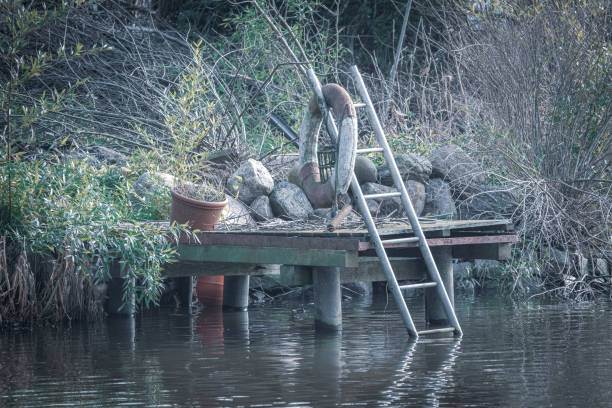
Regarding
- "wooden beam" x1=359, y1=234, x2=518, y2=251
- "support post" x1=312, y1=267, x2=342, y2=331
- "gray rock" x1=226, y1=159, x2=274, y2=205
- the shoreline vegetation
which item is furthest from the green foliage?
"wooden beam" x1=359, y1=234, x2=518, y2=251

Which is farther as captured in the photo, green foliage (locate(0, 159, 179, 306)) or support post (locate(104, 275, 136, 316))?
support post (locate(104, 275, 136, 316))

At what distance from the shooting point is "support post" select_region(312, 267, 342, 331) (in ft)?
28.4

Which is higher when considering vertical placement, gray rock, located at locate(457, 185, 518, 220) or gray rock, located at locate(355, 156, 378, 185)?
gray rock, located at locate(355, 156, 378, 185)

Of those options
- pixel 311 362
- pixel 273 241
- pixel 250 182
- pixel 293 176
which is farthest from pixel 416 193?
pixel 311 362

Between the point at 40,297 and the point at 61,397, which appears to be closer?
the point at 61,397

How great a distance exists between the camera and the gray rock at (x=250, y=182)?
11.3m

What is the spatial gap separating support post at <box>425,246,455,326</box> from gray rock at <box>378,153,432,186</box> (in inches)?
119

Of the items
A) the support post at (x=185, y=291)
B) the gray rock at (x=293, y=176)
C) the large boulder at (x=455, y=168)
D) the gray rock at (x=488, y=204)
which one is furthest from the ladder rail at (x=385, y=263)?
the large boulder at (x=455, y=168)

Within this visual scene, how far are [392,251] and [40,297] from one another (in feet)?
11.2

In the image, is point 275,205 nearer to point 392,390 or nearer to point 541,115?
point 541,115

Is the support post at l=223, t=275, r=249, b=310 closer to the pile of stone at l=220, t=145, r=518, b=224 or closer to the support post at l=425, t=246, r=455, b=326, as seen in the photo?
the pile of stone at l=220, t=145, r=518, b=224

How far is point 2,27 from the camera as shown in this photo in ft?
42.8

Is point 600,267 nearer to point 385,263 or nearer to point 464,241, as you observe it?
point 464,241

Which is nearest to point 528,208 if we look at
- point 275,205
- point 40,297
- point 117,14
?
point 275,205
